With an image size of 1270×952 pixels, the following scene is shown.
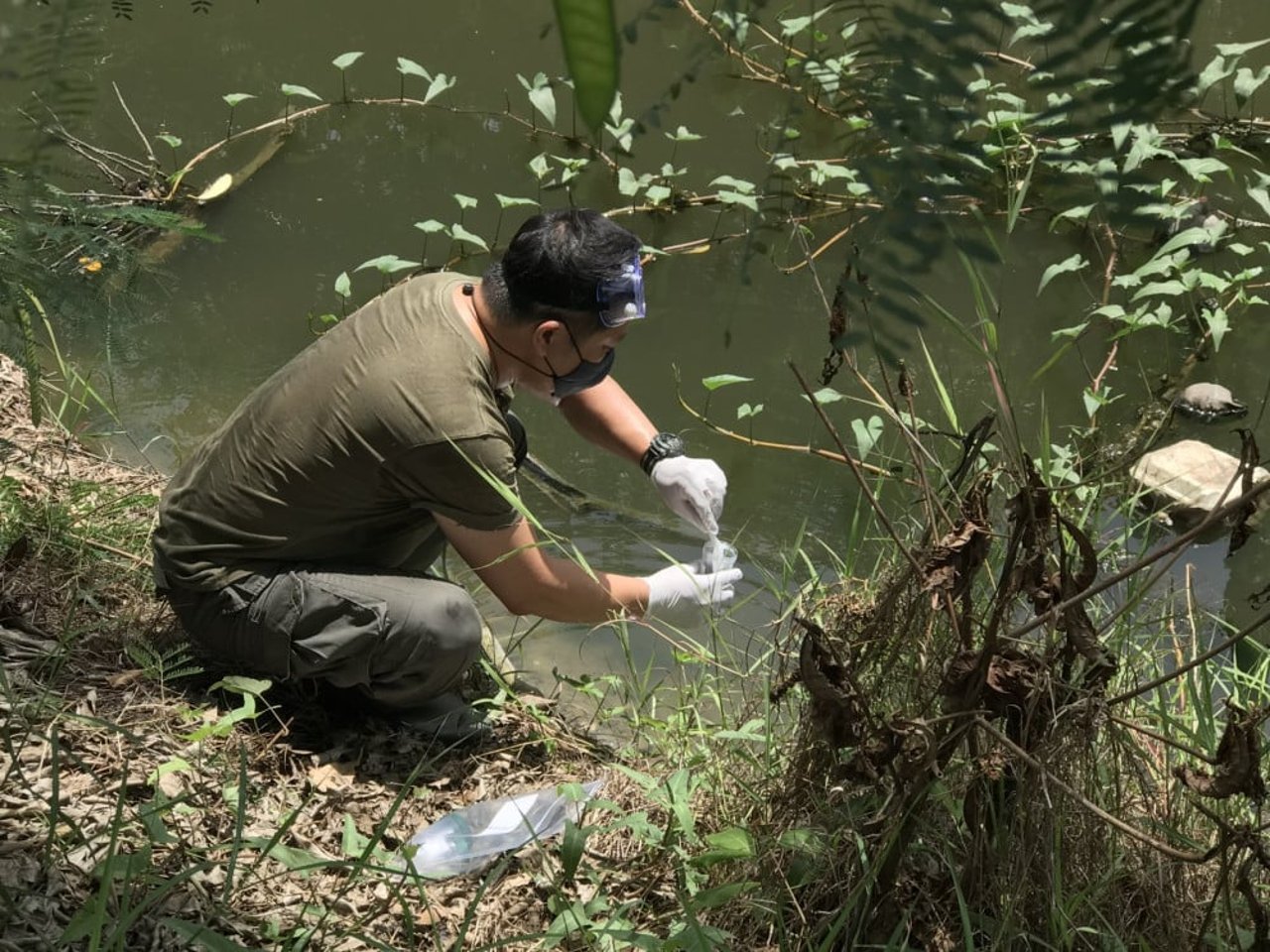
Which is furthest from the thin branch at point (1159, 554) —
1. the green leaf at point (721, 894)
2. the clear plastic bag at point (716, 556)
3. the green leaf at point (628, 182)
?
the green leaf at point (628, 182)

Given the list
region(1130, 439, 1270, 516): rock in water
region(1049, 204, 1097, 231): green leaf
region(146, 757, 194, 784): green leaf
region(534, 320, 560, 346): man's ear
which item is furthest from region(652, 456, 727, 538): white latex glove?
region(1049, 204, 1097, 231): green leaf

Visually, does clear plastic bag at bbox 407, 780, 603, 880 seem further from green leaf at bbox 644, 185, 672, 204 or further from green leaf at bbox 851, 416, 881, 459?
green leaf at bbox 644, 185, 672, 204

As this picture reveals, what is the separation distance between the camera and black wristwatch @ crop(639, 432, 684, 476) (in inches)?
132

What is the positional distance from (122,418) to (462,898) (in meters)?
2.35

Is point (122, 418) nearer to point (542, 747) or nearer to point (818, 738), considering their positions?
point (542, 747)

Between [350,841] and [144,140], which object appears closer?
[350,841]

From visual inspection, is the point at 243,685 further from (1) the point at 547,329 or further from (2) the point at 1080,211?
(2) the point at 1080,211

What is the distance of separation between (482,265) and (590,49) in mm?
4521

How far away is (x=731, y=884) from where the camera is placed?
2016mm

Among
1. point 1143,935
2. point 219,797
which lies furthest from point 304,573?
point 1143,935

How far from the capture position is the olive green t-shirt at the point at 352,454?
2.47 meters

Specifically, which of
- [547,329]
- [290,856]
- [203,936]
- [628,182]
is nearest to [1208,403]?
[628,182]

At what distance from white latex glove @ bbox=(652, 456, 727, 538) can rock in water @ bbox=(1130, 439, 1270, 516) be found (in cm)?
124

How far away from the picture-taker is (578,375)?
108 inches
